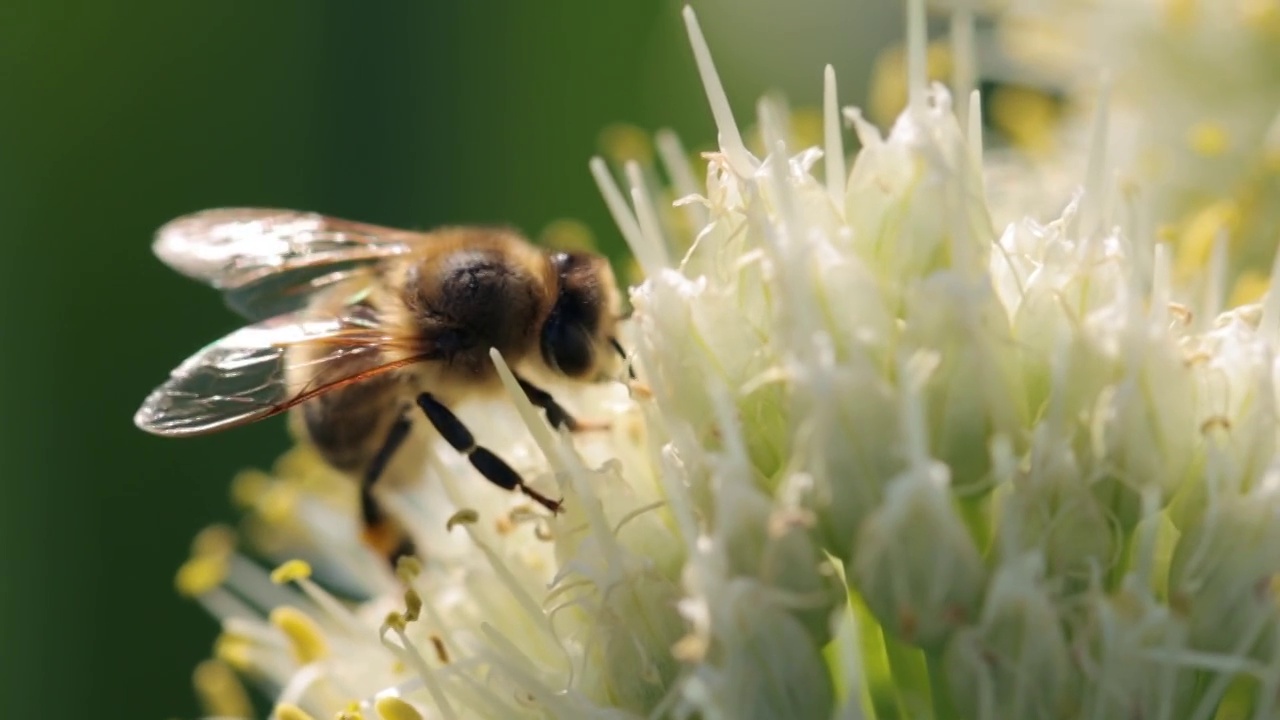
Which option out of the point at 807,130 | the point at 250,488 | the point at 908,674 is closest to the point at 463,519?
the point at 908,674

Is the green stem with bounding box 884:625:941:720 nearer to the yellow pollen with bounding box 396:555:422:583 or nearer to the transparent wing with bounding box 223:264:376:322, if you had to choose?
the yellow pollen with bounding box 396:555:422:583

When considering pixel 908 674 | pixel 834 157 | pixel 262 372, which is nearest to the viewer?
pixel 908 674

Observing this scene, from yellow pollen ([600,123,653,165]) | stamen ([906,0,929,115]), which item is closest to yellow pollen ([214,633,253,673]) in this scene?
yellow pollen ([600,123,653,165])

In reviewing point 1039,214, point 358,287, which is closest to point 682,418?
point 358,287

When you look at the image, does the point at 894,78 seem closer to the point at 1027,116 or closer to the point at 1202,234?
the point at 1027,116

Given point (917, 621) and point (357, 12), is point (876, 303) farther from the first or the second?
point (357, 12)

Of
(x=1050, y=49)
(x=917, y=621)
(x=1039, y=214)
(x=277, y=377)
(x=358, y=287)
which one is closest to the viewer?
(x=917, y=621)

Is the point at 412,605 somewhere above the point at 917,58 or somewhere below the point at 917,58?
below
